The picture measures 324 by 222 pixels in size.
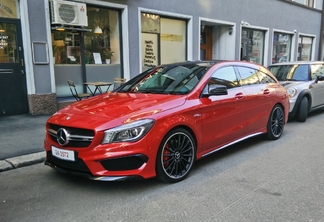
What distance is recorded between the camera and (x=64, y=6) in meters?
7.42

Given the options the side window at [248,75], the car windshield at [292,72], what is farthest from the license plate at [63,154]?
the car windshield at [292,72]

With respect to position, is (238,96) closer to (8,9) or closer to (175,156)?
(175,156)

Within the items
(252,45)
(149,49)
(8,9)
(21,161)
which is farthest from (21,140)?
(252,45)

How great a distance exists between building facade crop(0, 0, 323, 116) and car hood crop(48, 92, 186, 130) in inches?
153

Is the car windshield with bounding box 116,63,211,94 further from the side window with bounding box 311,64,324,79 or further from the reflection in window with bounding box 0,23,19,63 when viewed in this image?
the side window with bounding box 311,64,324,79

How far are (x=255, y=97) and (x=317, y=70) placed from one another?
4227 millimetres

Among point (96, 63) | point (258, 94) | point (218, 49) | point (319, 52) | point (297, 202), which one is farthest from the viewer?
point (319, 52)

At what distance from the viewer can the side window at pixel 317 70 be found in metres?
8.01

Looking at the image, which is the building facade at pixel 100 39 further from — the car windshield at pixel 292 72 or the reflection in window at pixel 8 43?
the car windshield at pixel 292 72

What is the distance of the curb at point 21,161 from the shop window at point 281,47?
47.1 feet

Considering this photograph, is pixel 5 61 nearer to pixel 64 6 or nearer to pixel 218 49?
pixel 64 6

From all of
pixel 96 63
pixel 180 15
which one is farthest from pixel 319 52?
pixel 96 63

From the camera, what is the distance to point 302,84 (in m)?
7.55

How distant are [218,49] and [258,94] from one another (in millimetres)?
8901
